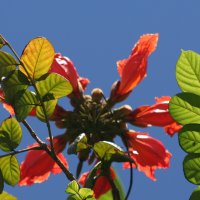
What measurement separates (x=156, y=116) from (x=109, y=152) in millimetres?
1341

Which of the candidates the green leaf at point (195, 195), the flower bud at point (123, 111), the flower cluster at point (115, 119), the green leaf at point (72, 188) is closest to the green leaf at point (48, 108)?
the green leaf at point (72, 188)

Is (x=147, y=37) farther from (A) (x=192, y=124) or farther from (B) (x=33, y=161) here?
(A) (x=192, y=124)

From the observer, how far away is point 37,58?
122cm

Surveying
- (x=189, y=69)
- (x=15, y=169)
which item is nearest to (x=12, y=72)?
(x=15, y=169)

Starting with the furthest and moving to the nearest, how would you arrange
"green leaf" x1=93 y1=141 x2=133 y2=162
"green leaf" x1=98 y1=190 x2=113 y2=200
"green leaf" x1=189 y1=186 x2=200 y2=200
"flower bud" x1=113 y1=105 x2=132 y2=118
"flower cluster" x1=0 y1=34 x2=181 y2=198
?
"flower bud" x1=113 y1=105 x2=132 y2=118 < "flower cluster" x1=0 y1=34 x2=181 y2=198 < "green leaf" x1=98 y1=190 x2=113 y2=200 < "green leaf" x1=93 y1=141 x2=133 y2=162 < "green leaf" x1=189 y1=186 x2=200 y2=200

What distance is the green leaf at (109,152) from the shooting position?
3.75ft

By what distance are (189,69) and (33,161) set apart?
157 cm

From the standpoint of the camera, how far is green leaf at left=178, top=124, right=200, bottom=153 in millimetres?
1010

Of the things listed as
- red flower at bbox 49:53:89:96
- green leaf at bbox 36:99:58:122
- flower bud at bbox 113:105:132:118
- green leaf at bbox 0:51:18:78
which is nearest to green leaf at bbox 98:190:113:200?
green leaf at bbox 36:99:58:122

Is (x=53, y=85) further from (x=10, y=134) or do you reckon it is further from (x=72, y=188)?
(x=72, y=188)

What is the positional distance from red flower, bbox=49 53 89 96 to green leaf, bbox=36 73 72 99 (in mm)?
1119

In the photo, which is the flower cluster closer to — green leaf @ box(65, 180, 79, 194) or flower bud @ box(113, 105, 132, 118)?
flower bud @ box(113, 105, 132, 118)

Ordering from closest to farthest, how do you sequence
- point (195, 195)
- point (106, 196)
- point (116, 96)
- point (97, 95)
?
point (195, 195)
point (106, 196)
point (97, 95)
point (116, 96)

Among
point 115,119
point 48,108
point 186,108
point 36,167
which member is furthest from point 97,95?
point 186,108
